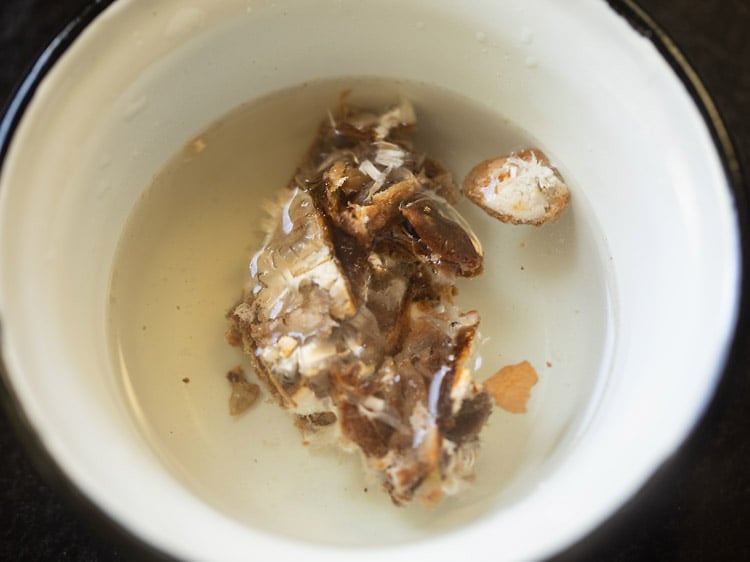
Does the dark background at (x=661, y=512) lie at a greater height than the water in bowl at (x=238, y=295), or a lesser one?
lesser

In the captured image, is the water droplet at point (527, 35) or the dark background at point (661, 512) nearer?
the water droplet at point (527, 35)

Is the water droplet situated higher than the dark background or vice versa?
the water droplet

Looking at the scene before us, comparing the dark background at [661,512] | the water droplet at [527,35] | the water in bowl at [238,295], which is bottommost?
the dark background at [661,512]

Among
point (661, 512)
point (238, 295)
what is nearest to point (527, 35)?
point (238, 295)

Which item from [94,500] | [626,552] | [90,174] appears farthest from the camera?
[626,552]

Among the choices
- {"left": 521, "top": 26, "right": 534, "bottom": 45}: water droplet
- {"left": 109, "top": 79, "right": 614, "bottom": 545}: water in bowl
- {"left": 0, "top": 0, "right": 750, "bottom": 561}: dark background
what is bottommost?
{"left": 0, "top": 0, "right": 750, "bottom": 561}: dark background

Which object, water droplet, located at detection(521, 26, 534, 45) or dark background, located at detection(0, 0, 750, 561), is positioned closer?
water droplet, located at detection(521, 26, 534, 45)

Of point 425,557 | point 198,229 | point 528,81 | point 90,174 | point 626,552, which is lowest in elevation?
point 626,552

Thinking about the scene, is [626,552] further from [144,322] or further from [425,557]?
[144,322]

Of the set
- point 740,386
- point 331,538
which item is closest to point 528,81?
point 740,386
